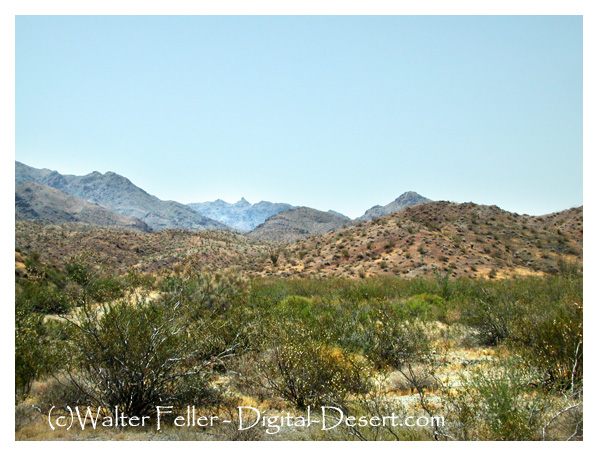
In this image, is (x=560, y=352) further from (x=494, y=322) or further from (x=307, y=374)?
(x=307, y=374)

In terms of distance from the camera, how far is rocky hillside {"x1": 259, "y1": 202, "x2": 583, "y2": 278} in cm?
3403

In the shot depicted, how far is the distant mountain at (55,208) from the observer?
12971 cm

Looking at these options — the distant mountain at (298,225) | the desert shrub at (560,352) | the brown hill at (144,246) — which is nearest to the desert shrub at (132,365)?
the desert shrub at (560,352)

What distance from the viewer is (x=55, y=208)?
477 feet

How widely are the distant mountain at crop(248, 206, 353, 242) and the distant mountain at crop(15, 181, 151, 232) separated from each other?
227 ft

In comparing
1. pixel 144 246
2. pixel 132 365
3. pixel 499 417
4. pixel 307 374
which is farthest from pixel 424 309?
pixel 144 246

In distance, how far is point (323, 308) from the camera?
13156mm

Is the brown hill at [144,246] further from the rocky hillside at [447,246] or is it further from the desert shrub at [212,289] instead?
the desert shrub at [212,289]

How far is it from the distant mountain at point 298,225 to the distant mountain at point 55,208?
69281mm

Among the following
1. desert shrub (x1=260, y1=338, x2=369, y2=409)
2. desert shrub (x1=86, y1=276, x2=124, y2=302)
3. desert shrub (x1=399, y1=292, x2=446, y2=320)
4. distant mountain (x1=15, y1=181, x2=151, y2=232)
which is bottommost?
desert shrub (x1=399, y1=292, x2=446, y2=320)

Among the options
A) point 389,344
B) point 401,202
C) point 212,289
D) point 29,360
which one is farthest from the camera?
point 401,202

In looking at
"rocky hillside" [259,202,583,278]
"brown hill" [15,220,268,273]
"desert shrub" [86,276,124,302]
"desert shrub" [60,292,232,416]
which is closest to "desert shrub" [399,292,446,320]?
"desert shrub" [60,292,232,416]

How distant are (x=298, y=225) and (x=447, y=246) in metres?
111

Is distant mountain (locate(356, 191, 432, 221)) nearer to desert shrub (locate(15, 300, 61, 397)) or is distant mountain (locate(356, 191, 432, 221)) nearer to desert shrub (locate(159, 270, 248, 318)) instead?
desert shrub (locate(159, 270, 248, 318))
